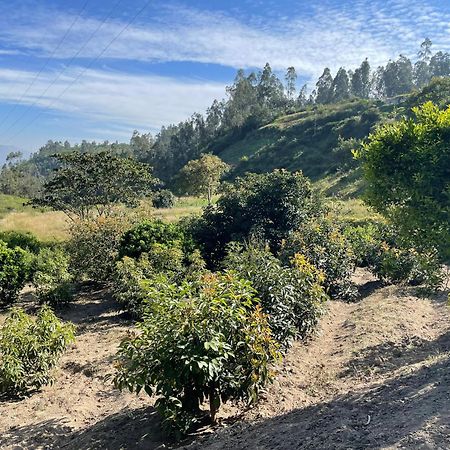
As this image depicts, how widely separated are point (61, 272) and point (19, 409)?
566 centimetres

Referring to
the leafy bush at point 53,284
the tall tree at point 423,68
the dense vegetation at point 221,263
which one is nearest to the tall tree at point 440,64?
the tall tree at point 423,68

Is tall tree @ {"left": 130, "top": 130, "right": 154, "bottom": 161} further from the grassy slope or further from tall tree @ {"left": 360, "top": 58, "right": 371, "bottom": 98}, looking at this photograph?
tall tree @ {"left": 360, "top": 58, "right": 371, "bottom": 98}

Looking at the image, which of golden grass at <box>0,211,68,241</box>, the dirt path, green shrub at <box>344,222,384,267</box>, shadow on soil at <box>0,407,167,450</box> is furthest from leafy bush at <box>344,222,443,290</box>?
golden grass at <box>0,211,68,241</box>

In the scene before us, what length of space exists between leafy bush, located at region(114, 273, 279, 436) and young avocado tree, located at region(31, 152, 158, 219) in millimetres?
17494

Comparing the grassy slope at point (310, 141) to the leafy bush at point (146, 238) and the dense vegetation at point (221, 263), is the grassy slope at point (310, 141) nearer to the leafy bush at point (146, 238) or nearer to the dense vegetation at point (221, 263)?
the dense vegetation at point (221, 263)

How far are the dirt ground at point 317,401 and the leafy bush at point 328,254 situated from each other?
1.17m

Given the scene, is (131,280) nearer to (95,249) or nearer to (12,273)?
(95,249)

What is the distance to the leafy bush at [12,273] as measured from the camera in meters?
11.5

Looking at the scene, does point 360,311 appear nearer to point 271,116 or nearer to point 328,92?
point 271,116

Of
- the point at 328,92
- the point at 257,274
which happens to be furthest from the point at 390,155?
the point at 328,92

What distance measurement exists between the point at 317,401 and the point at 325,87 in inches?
3443

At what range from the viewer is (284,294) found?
6.40 m

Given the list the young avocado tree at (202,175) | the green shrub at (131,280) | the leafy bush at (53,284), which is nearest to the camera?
the green shrub at (131,280)

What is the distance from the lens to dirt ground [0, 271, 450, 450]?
13.0 ft
